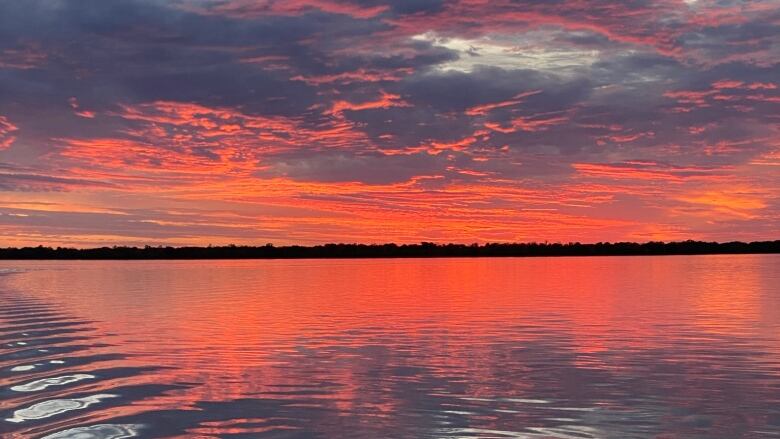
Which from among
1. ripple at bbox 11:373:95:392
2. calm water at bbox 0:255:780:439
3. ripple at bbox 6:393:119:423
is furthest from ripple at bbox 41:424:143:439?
ripple at bbox 11:373:95:392

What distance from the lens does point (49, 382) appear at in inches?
790

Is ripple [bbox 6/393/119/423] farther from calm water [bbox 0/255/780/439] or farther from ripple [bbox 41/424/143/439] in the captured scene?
ripple [bbox 41/424/143/439]

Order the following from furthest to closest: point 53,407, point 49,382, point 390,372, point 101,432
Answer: point 390,372
point 49,382
point 53,407
point 101,432

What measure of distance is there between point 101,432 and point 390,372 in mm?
8656

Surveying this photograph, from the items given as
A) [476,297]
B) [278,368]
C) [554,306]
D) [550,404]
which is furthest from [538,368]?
[476,297]

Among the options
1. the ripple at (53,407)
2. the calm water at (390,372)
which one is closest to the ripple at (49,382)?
the calm water at (390,372)

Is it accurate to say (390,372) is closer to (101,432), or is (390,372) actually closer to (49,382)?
(49,382)

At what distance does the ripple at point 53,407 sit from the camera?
15820mm

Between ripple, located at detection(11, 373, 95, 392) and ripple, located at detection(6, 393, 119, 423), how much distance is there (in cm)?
196

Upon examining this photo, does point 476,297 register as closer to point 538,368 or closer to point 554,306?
point 554,306

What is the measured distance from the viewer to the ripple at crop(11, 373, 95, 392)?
19.2m

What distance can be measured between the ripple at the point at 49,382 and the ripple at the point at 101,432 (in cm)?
495

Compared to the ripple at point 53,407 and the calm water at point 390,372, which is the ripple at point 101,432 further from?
the ripple at point 53,407

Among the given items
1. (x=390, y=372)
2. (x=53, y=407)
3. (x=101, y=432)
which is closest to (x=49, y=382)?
(x=53, y=407)
